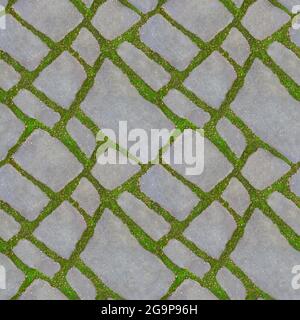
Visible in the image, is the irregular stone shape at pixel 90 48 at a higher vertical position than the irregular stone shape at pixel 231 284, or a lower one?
higher

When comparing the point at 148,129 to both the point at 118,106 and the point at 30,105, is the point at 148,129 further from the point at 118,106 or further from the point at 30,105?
the point at 30,105

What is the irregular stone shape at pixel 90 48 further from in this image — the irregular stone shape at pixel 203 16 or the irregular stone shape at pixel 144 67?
the irregular stone shape at pixel 203 16

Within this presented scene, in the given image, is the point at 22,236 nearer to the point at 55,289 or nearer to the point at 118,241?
the point at 55,289

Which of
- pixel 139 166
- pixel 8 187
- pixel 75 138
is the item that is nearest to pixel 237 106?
pixel 139 166

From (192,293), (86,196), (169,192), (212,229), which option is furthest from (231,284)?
(86,196)

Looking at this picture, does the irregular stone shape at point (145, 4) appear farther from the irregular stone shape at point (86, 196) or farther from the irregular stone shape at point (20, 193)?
the irregular stone shape at point (20, 193)

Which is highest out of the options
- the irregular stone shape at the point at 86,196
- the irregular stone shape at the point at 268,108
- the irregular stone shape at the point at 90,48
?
the irregular stone shape at the point at 90,48

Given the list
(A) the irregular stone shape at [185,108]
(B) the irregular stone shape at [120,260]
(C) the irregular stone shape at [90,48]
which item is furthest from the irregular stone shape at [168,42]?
(B) the irregular stone shape at [120,260]
